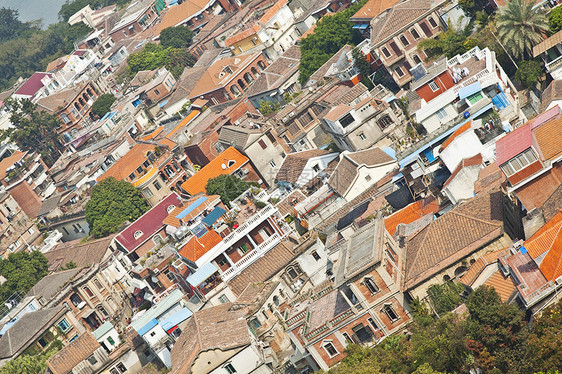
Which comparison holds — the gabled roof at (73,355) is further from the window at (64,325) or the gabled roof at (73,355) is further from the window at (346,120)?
the window at (346,120)

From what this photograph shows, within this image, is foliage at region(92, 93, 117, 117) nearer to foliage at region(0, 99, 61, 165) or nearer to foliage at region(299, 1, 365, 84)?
foliage at region(0, 99, 61, 165)

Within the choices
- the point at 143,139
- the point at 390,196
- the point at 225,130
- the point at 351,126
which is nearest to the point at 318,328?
the point at 390,196

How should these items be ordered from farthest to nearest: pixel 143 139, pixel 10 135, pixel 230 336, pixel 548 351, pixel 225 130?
pixel 10 135
pixel 143 139
pixel 225 130
pixel 230 336
pixel 548 351

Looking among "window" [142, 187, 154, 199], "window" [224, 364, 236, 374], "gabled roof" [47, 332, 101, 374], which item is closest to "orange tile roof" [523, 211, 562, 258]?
"window" [224, 364, 236, 374]

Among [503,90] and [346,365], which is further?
[503,90]

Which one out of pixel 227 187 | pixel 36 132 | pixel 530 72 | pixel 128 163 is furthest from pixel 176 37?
pixel 530 72

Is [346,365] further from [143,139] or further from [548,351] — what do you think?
[143,139]
